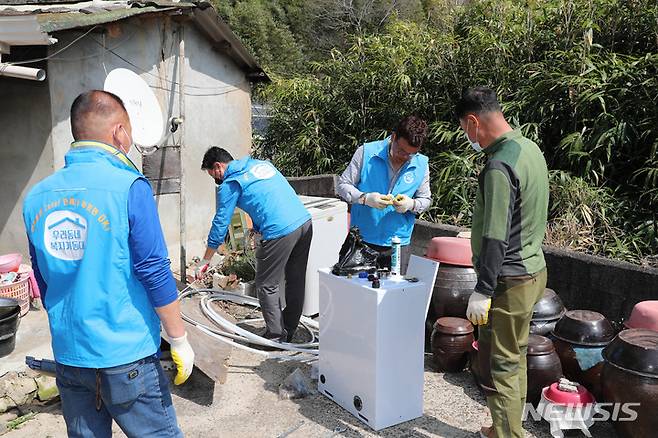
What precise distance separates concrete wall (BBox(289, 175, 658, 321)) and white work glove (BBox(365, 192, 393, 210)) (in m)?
1.69

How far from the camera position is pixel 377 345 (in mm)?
3314

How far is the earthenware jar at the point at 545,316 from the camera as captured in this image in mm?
3990

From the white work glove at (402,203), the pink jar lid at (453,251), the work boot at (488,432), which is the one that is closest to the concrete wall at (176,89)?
the white work glove at (402,203)

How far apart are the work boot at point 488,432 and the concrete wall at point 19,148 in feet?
15.4

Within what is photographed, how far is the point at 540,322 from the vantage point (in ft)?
13.1

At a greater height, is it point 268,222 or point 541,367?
point 268,222

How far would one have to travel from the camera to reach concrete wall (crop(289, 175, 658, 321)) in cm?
431

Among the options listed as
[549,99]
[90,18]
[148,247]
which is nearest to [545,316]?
[148,247]

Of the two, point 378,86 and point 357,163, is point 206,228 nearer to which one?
point 378,86

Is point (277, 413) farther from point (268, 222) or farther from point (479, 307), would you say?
point (479, 307)

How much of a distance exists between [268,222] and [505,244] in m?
2.17

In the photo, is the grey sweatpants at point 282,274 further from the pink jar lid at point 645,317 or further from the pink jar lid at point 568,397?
the pink jar lid at point 645,317

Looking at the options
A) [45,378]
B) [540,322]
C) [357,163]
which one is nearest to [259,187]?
[357,163]

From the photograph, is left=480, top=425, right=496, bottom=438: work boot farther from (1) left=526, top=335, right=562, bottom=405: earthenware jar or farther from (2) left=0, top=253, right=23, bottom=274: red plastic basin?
(2) left=0, top=253, right=23, bottom=274: red plastic basin
